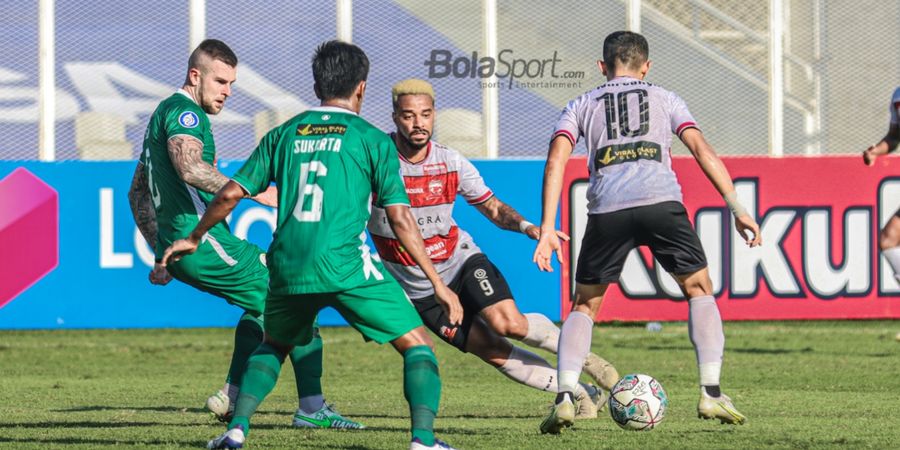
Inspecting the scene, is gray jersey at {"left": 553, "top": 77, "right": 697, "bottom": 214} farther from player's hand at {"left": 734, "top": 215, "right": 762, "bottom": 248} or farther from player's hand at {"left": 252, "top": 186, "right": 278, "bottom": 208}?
player's hand at {"left": 252, "top": 186, "right": 278, "bottom": 208}

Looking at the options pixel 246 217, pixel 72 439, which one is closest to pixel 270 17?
pixel 246 217

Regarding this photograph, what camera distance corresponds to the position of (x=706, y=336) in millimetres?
7789

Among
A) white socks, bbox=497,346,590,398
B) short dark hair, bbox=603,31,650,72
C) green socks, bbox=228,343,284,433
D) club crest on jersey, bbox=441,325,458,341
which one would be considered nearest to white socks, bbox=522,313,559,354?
white socks, bbox=497,346,590,398

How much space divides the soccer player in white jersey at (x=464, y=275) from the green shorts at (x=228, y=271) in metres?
0.70

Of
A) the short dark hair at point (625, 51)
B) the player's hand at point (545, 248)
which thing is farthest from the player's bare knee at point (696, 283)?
the short dark hair at point (625, 51)

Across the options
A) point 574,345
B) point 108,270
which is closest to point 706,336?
point 574,345

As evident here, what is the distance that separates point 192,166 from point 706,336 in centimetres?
280

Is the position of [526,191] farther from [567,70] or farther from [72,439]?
[72,439]

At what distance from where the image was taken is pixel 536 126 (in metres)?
16.0

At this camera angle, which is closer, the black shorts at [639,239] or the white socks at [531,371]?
the black shorts at [639,239]

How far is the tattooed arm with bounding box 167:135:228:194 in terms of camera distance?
315 inches

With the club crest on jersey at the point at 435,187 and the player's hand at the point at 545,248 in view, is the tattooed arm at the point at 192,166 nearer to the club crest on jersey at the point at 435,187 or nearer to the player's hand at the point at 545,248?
the club crest on jersey at the point at 435,187

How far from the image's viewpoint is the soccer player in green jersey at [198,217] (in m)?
8.16

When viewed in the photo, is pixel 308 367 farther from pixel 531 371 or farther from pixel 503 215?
pixel 503 215
